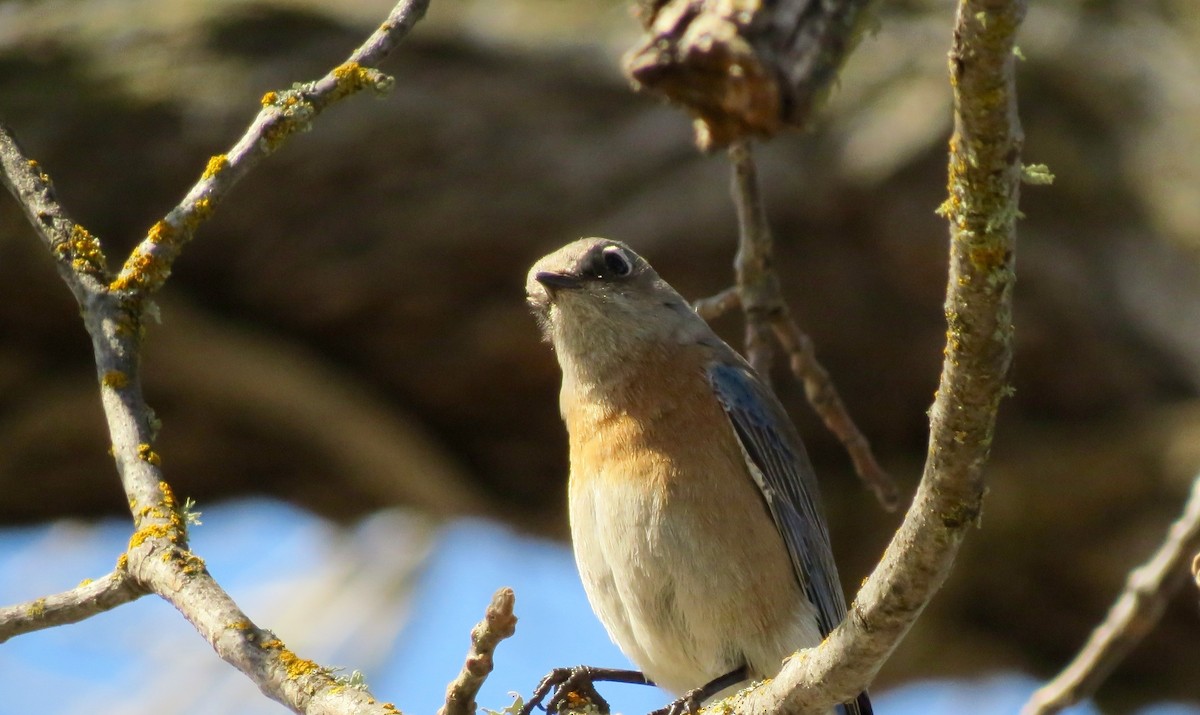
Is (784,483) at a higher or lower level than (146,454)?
higher

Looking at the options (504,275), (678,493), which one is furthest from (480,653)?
(504,275)

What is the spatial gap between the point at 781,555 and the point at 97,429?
15.9 feet

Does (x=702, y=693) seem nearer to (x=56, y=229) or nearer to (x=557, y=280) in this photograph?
(x=557, y=280)

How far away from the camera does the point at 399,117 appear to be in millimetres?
8219

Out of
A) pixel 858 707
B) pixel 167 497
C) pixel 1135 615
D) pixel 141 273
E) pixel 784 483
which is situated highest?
pixel 141 273

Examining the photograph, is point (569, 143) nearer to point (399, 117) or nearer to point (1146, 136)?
point (399, 117)

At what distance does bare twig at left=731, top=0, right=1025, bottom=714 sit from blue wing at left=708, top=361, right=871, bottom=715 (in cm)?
200

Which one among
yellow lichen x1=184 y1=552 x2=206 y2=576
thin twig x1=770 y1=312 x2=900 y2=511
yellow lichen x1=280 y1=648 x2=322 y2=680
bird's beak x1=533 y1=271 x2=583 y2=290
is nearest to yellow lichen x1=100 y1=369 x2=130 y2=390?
yellow lichen x1=184 y1=552 x2=206 y2=576

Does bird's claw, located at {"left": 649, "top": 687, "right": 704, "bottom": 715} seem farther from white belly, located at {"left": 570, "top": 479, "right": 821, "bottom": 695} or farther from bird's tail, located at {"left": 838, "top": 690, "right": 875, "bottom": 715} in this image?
bird's tail, located at {"left": 838, "top": 690, "right": 875, "bottom": 715}

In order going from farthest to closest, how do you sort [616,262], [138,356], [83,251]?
1. [616,262]
2. [83,251]
3. [138,356]

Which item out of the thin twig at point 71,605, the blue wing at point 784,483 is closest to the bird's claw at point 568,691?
the blue wing at point 784,483

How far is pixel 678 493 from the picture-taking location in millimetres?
4848

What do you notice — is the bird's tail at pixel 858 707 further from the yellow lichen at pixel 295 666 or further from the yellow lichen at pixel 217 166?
the yellow lichen at pixel 217 166

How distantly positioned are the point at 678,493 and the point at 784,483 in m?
0.62
